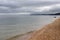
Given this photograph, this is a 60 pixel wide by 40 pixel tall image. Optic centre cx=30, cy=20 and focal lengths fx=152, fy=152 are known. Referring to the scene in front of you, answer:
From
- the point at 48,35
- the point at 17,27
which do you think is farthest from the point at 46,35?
the point at 17,27

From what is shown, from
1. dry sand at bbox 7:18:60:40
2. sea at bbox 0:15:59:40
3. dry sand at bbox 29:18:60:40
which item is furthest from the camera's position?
sea at bbox 0:15:59:40

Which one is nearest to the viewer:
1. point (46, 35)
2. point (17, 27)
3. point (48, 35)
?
point (48, 35)

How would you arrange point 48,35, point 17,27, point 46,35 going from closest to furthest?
point 48,35, point 46,35, point 17,27

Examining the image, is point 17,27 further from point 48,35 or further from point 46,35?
point 48,35

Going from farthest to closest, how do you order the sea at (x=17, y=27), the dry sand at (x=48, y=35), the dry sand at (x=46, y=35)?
the sea at (x=17, y=27), the dry sand at (x=46, y=35), the dry sand at (x=48, y=35)

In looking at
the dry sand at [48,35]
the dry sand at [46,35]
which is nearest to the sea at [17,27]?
the dry sand at [46,35]

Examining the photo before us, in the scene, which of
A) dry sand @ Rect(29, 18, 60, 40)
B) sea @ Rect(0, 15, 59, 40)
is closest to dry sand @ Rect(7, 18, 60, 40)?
dry sand @ Rect(29, 18, 60, 40)

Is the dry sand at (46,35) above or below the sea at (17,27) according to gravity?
above

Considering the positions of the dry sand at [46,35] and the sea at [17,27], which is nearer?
the dry sand at [46,35]

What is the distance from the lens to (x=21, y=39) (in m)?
18.0

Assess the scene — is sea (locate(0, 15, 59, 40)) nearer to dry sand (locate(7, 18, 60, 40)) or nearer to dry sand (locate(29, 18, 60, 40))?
dry sand (locate(7, 18, 60, 40))

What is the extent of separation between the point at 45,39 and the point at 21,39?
5.41m

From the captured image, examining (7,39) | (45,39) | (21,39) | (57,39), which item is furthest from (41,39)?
(7,39)

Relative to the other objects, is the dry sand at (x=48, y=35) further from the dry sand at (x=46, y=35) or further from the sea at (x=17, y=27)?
the sea at (x=17, y=27)
